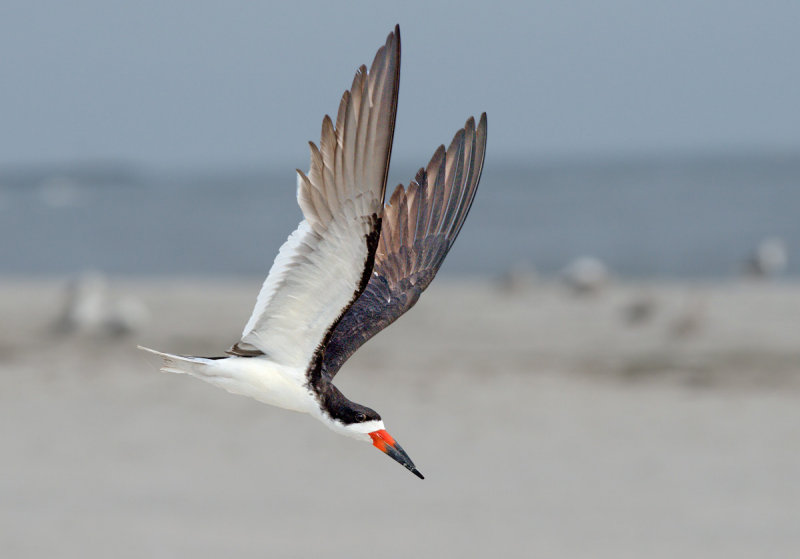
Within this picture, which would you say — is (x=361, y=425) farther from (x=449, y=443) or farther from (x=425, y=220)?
(x=449, y=443)

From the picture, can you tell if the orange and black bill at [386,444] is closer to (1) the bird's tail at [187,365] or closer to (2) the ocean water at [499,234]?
(1) the bird's tail at [187,365]

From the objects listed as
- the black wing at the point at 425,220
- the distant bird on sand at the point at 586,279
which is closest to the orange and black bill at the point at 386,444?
the black wing at the point at 425,220

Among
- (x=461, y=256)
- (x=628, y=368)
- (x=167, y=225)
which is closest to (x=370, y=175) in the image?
(x=628, y=368)

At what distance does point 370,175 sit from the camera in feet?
11.1

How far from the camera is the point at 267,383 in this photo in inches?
128

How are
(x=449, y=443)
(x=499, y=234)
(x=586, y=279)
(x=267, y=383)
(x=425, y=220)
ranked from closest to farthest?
(x=267, y=383) → (x=425, y=220) → (x=449, y=443) → (x=586, y=279) → (x=499, y=234)

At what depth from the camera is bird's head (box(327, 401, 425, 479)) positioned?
3303 mm

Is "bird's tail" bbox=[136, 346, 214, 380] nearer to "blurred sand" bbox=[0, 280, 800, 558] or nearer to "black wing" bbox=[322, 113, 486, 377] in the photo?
"black wing" bbox=[322, 113, 486, 377]

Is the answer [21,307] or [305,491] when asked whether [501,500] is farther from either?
[21,307]

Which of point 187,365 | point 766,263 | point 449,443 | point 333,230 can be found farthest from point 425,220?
point 766,263

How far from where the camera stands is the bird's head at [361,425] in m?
3.30

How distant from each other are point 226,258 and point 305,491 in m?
23.5

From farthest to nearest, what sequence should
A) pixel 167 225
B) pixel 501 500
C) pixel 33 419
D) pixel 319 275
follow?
pixel 167 225 → pixel 33 419 → pixel 501 500 → pixel 319 275

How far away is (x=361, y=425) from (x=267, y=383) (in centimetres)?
33
